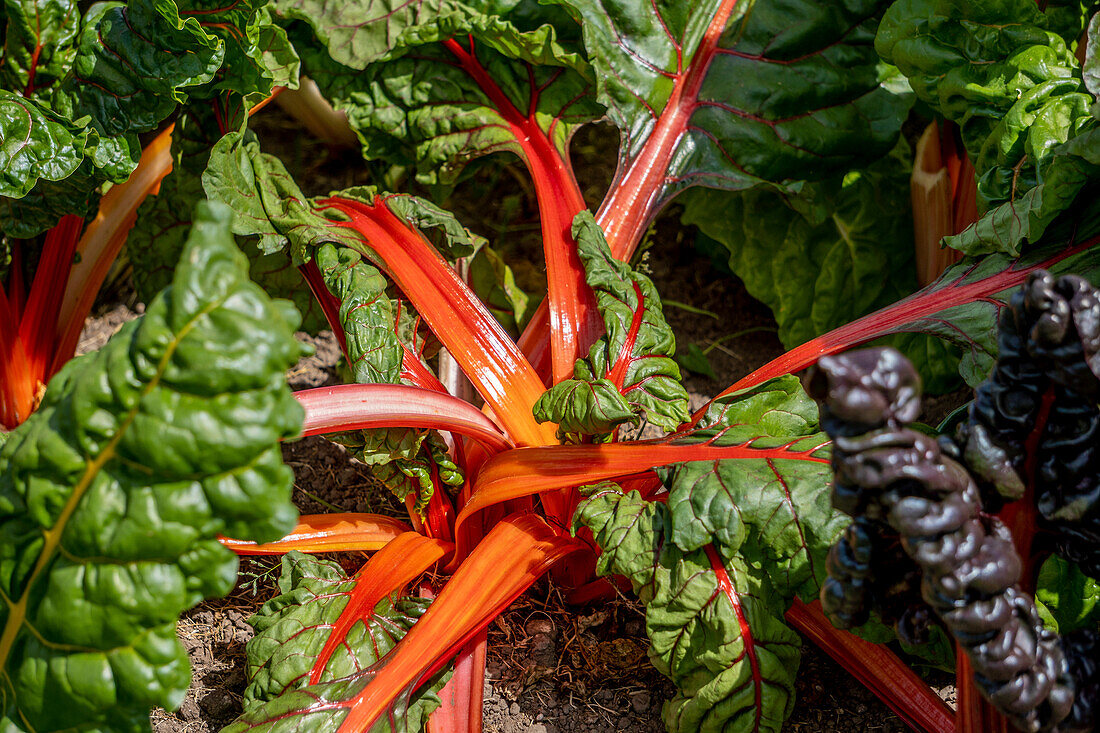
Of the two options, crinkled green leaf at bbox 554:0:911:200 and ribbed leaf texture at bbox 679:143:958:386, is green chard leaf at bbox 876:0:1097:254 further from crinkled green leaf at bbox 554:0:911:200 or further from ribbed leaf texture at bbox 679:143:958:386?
ribbed leaf texture at bbox 679:143:958:386

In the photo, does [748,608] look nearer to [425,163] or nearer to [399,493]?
[399,493]

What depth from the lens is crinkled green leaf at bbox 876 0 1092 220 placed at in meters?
1.75

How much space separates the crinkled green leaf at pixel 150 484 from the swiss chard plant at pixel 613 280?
2.6 inches

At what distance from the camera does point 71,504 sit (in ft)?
3.62

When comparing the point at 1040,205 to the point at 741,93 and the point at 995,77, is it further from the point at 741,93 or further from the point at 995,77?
the point at 741,93

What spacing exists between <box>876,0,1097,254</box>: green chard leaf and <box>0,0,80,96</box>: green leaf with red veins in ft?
6.08

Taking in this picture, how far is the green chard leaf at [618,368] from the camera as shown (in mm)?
1608

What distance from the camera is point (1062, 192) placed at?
1576 millimetres

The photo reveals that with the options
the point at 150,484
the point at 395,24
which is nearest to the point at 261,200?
the point at 395,24

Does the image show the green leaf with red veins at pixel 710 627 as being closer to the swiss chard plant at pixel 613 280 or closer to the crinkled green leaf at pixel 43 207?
the swiss chard plant at pixel 613 280

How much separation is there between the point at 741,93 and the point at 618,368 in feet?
2.83

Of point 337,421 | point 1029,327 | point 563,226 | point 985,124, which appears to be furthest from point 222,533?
point 985,124

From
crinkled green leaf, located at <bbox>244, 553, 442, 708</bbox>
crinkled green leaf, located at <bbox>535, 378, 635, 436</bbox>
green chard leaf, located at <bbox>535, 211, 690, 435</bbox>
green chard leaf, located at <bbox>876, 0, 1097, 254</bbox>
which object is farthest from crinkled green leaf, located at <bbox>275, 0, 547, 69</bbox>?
crinkled green leaf, located at <bbox>244, 553, 442, 708</bbox>

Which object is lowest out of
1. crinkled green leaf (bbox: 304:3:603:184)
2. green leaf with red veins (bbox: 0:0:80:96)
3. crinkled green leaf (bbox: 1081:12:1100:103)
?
crinkled green leaf (bbox: 1081:12:1100:103)
